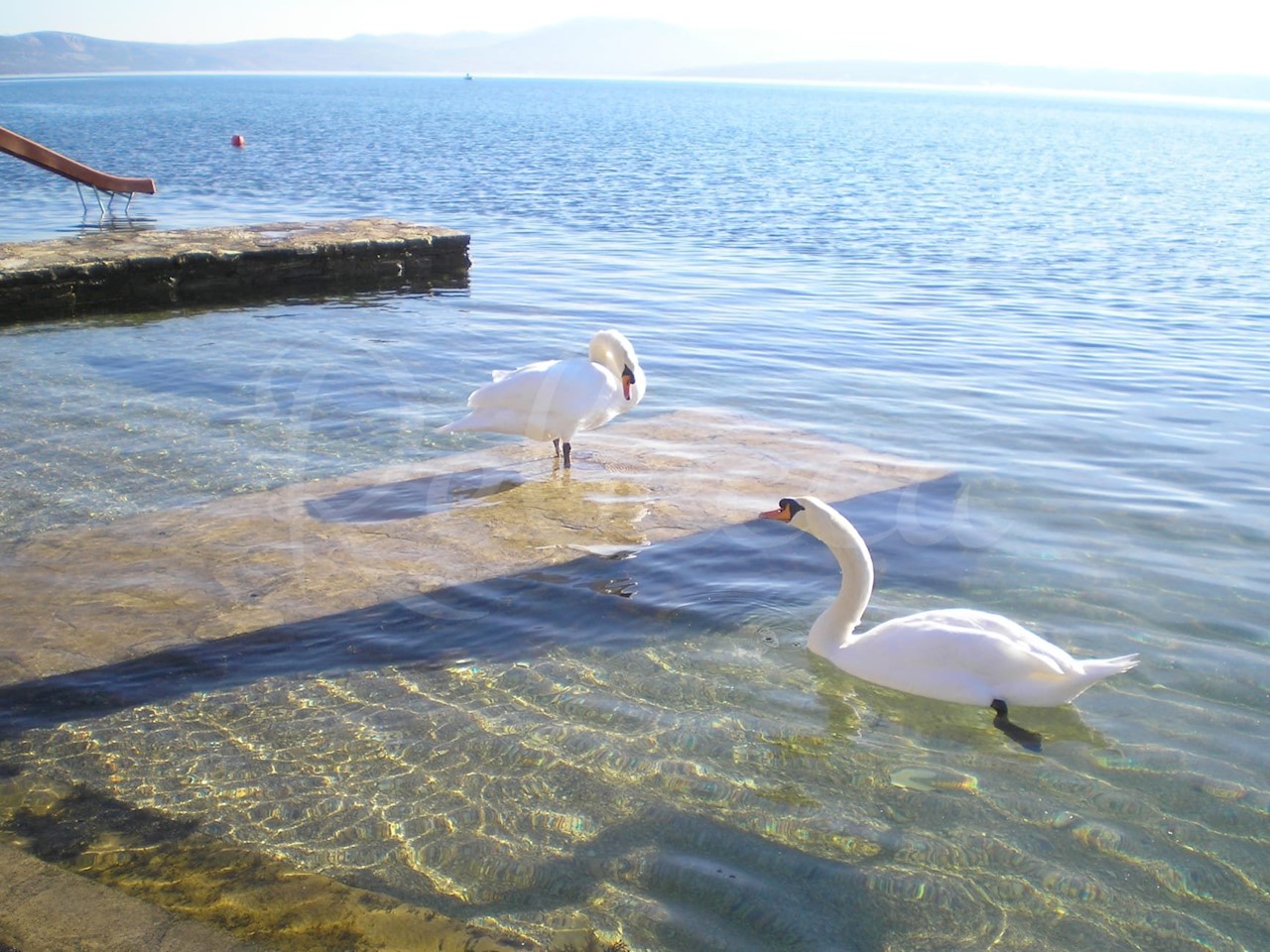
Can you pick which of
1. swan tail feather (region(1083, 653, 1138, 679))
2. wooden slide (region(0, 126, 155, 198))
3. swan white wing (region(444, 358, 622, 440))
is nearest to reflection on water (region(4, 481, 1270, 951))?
swan tail feather (region(1083, 653, 1138, 679))

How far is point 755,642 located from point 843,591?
0.53 metres

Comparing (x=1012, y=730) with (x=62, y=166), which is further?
(x=62, y=166)

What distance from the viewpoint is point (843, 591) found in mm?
5301

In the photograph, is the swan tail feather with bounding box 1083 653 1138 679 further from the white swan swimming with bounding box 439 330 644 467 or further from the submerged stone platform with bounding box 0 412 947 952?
the white swan swimming with bounding box 439 330 644 467

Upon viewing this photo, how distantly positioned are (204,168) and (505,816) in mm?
34854

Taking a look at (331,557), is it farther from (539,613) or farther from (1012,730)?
(1012,730)

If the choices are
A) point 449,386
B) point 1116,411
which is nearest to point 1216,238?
point 1116,411

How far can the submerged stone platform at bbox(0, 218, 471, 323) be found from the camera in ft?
42.5

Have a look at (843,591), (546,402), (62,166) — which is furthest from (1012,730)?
(62,166)

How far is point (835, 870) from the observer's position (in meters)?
3.87

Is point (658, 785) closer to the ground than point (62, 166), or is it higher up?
closer to the ground

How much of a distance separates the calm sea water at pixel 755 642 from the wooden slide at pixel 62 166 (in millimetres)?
6071

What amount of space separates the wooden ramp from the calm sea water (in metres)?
0.35

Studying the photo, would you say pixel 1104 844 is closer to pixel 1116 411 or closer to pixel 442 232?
pixel 1116 411
